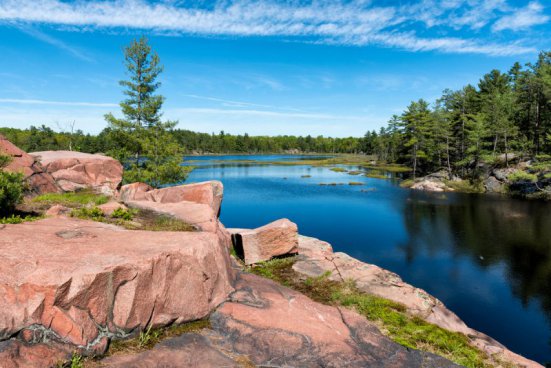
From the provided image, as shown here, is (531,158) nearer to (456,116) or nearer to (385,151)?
(456,116)

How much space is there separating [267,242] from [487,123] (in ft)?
228

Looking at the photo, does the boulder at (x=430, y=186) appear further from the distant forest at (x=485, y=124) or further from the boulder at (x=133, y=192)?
the boulder at (x=133, y=192)

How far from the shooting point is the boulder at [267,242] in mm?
18125

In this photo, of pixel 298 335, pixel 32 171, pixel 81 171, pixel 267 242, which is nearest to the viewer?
pixel 298 335

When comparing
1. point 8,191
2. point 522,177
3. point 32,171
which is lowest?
point 522,177

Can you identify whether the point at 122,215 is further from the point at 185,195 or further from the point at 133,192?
the point at 133,192

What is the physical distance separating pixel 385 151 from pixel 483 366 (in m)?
144

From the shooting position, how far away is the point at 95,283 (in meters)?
7.21

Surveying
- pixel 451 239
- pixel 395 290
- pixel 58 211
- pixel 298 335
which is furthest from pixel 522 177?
pixel 58 211

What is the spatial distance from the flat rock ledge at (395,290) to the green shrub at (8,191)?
12858 millimetres

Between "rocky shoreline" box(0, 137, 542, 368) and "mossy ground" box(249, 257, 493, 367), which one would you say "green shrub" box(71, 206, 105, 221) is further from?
"mossy ground" box(249, 257, 493, 367)

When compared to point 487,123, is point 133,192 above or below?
below

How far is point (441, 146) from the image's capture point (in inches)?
3103

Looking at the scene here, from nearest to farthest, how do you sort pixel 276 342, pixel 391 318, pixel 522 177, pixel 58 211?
pixel 276 342, pixel 391 318, pixel 58 211, pixel 522 177
